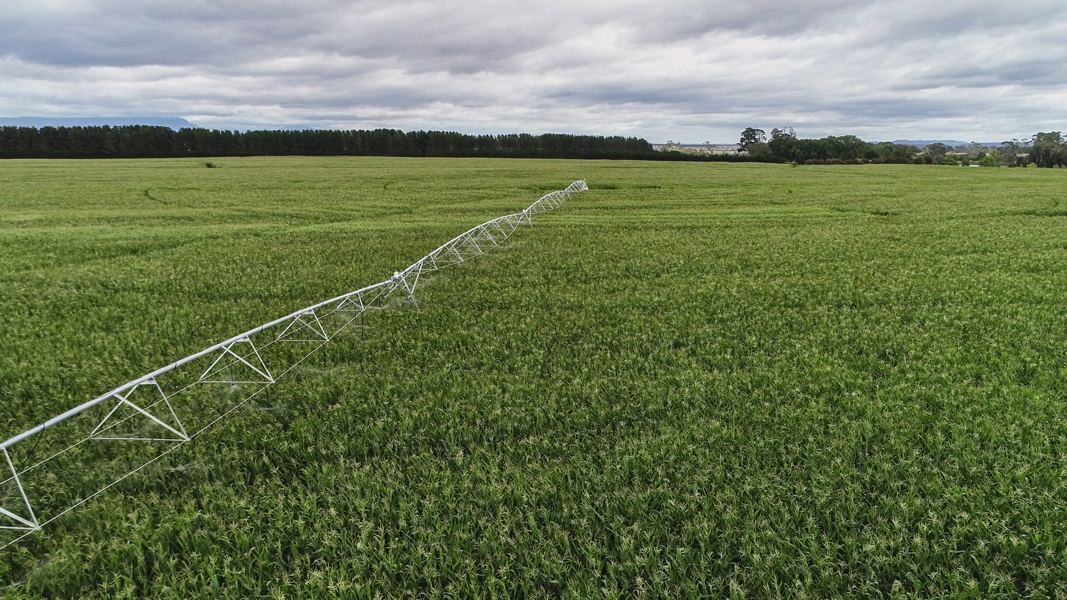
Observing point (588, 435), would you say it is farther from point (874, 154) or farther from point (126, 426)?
point (874, 154)

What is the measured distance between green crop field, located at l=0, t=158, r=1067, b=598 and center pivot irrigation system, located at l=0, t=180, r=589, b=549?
0.19m

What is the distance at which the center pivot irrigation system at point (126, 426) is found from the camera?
4863 mm

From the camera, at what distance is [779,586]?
3.68 m

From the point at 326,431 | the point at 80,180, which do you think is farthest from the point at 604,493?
the point at 80,180

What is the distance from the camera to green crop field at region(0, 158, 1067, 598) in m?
3.93

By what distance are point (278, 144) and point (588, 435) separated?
4877 inches

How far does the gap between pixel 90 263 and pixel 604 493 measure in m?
18.4

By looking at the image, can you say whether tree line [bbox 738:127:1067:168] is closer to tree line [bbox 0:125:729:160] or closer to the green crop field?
tree line [bbox 0:125:729:160]

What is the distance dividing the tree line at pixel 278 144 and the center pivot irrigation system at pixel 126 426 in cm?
10692

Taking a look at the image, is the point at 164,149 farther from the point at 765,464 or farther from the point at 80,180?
the point at 765,464

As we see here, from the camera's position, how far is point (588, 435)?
5.76 metres

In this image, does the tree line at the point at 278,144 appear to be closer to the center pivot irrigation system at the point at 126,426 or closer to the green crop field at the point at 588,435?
the green crop field at the point at 588,435

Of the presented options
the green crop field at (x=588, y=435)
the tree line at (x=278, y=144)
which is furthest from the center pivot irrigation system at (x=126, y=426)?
the tree line at (x=278, y=144)

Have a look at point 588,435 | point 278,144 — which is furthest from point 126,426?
point 278,144
